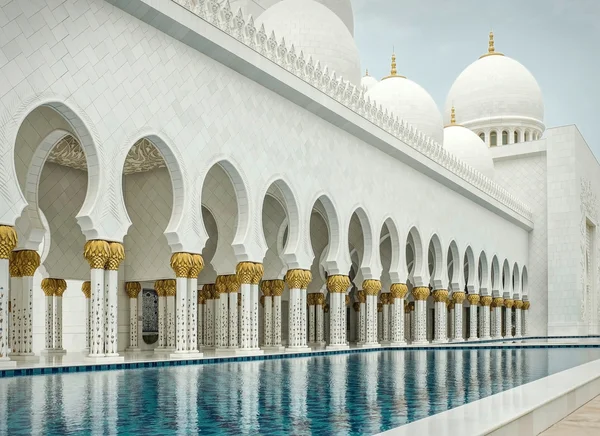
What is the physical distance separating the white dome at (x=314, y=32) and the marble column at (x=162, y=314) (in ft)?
15.0

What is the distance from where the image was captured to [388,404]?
369 cm

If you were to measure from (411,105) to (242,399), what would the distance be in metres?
13.3

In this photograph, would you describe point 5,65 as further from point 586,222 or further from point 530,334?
point 586,222

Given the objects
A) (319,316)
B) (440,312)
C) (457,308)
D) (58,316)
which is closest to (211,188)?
(58,316)

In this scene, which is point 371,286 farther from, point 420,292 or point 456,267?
point 456,267

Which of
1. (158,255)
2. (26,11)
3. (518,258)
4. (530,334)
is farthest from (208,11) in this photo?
(530,334)

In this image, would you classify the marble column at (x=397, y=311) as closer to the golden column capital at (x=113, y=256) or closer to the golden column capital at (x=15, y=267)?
the golden column capital at (x=113, y=256)

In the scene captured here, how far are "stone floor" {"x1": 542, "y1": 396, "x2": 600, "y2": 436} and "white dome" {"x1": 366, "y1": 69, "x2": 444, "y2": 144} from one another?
12799 mm

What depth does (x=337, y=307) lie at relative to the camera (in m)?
10.8

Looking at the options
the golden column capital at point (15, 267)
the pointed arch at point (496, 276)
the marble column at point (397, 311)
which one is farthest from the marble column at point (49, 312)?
the pointed arch at point (496, 276)

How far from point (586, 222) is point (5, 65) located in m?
18.7

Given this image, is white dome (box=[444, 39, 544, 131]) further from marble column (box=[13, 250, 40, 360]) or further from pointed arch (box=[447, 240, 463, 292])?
marble column (box=[13, 250, 40, 360])

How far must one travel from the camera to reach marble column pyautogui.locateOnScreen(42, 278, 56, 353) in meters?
10.0

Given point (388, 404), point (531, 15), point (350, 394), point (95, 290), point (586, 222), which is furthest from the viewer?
point (531, 15)
